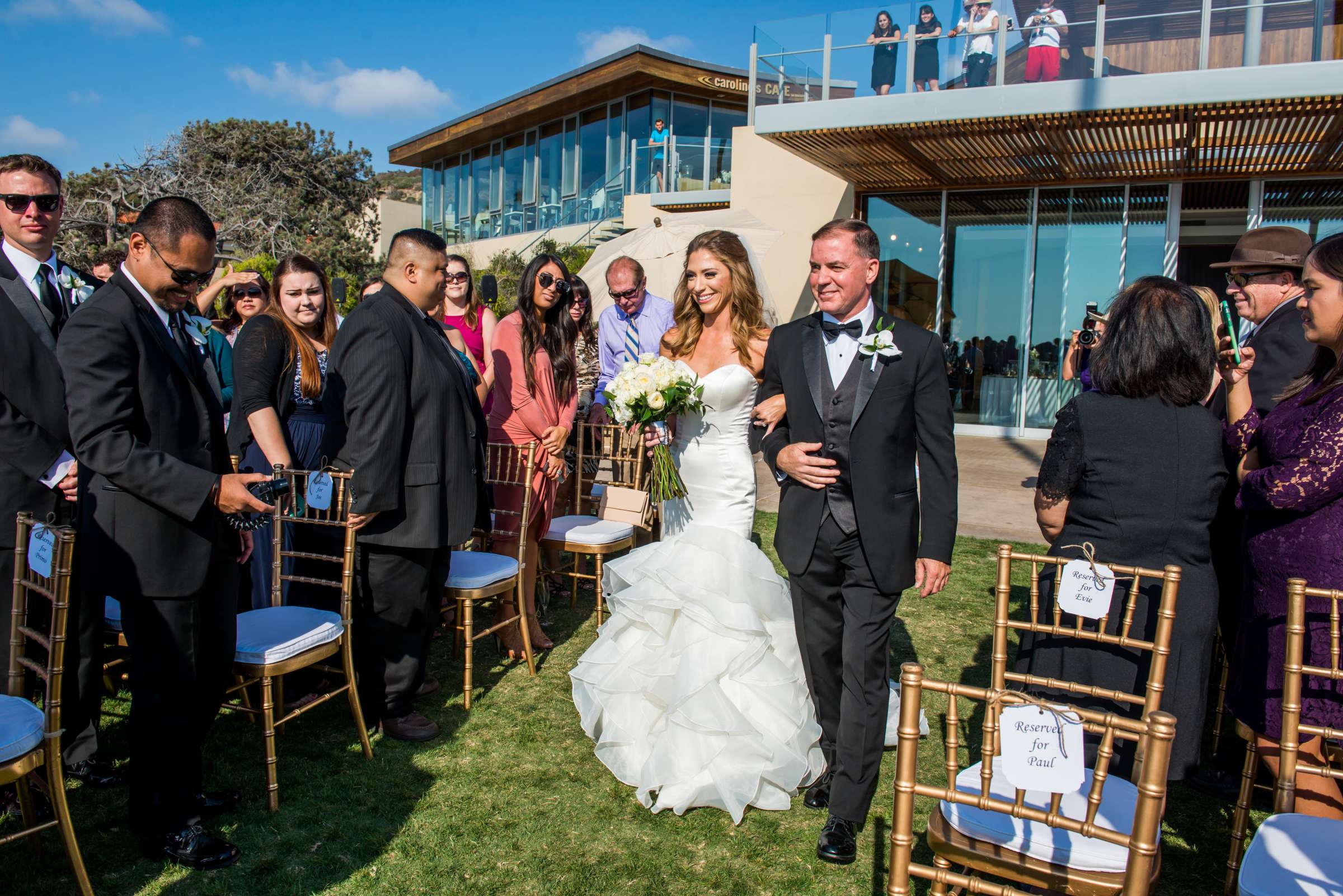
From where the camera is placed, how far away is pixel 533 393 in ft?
16.4

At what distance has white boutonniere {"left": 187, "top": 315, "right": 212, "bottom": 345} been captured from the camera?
10.2 ft

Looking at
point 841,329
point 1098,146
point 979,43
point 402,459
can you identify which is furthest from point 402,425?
point 1098,146

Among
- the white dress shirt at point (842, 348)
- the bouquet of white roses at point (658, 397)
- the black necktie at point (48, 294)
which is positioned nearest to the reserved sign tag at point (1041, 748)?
the white dress shirt at point (842, 348)

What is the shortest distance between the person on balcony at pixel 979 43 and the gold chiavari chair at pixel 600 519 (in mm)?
8249

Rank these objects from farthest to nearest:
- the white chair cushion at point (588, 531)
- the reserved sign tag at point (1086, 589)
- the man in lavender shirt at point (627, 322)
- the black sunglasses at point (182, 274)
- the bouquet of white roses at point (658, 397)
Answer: the man in lavender shirt at point (627, 322) < the white chair cushion at point (588, 531) < the bouquet of white roses at point (658, 397) < the black sunglasses at point (182, 274) < the reserved sign tag at point (1086, 589)

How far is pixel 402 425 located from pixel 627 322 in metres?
2.67

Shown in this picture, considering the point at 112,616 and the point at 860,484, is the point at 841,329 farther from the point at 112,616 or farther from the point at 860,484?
the point at 112,616

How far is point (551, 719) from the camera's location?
13.7 ft

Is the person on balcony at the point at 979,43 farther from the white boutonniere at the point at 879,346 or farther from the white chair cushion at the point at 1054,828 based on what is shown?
the white chair cushion at the point at 1054,828

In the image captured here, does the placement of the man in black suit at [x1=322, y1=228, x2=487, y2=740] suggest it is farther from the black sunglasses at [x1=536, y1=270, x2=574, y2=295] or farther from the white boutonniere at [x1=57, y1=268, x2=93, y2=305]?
the white boutonniere at [x1=57, y1=268, x2=93, y2=305]

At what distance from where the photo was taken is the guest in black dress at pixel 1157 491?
2.81 metres

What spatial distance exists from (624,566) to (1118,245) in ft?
39.3

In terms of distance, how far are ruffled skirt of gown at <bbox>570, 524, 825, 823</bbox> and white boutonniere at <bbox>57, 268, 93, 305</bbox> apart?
2662 millimetres

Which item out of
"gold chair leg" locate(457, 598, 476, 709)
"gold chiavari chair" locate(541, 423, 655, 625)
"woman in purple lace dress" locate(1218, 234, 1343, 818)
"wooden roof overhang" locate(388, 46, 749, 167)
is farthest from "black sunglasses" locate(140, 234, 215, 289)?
"wooden roof overhang" locate(388, 46, 749, 167)
